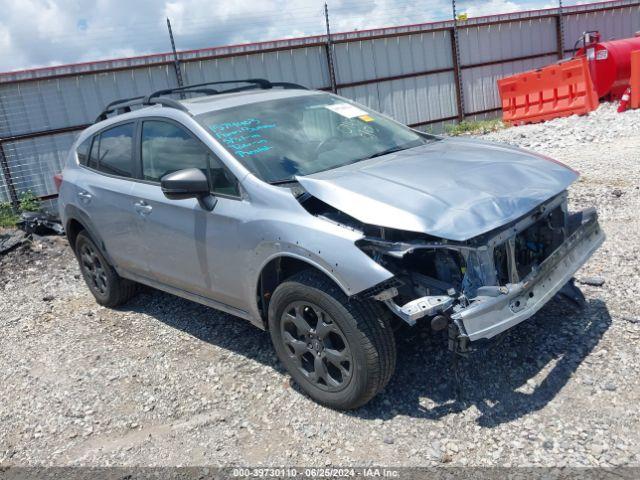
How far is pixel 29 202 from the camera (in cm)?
1070

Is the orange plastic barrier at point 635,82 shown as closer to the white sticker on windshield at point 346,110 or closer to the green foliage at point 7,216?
the white sticker on windshield at point 346,110

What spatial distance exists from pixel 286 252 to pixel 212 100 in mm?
1734

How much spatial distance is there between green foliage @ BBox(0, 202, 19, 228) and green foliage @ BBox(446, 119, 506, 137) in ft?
32.8

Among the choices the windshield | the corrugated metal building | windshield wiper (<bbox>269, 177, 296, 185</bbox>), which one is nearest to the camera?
windshield wiper (<bbox>269, 177, 296, 185</bbox>)

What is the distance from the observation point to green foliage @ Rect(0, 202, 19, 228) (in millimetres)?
9906

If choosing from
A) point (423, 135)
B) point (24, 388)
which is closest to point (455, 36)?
point (423, 135)

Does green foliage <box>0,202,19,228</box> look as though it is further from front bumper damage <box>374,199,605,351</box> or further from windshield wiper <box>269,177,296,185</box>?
front bumper damage <box>374,199,605,351</box>

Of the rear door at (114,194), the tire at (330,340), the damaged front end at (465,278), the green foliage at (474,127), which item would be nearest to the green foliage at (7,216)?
the rear door at (114,194)

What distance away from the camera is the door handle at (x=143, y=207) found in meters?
4.40

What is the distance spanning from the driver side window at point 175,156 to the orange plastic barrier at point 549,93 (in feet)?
33.7

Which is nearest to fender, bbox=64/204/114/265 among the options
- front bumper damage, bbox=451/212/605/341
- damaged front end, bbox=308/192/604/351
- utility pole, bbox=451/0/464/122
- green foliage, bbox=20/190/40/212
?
damaged front end, bbox=308/192/604/351

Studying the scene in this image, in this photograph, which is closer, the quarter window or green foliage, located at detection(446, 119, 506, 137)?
the quarter window

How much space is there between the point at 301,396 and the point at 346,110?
219cm

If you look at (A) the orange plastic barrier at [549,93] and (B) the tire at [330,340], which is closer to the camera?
(B) the tire at [330,340]
